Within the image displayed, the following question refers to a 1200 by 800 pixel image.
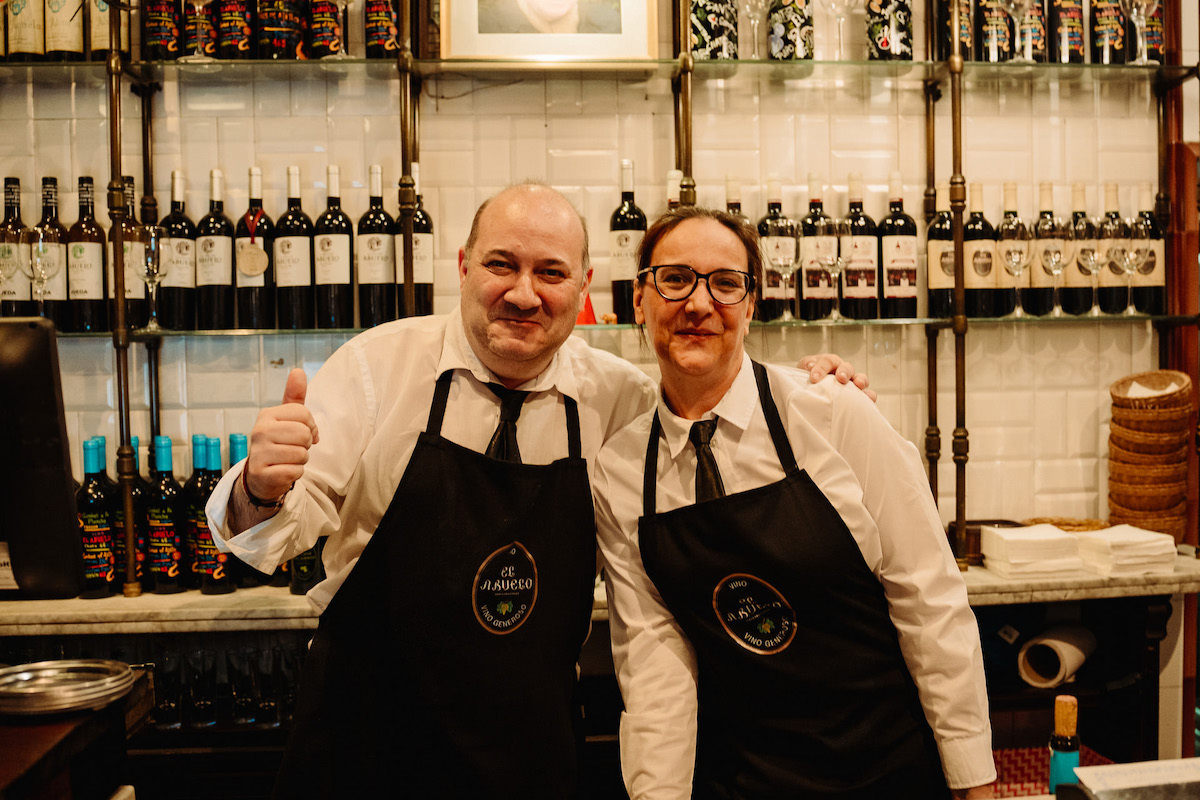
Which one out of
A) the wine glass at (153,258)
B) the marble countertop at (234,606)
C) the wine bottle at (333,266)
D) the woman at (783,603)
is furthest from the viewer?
the wine bottle at (333,266)

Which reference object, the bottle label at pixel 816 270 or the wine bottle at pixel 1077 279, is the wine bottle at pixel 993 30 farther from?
the bottle label at pixel 816 270

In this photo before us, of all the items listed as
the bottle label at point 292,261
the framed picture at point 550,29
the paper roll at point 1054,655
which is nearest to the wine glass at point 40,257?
the bottle label at point 292,261

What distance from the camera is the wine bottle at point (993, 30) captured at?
8.75 ft

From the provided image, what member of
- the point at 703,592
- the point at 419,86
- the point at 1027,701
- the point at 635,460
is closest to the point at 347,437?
the point at 635,460

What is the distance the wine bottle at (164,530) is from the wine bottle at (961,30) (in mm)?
2512

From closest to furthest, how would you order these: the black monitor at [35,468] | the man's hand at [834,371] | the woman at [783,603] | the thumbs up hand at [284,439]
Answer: the black monitor at [35,468], the thumbs up hand at [284,439], the woman at [783,603], the man's hand at [834,371]

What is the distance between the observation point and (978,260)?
263 centimetres

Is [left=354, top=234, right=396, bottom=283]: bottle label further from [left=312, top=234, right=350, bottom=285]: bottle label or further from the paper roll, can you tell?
the paper roll

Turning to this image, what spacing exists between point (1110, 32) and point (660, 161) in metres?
1.42

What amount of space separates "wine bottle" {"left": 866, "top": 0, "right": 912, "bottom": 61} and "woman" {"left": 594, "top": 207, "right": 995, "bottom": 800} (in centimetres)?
140

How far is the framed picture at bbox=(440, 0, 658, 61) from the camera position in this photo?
8.39 feet

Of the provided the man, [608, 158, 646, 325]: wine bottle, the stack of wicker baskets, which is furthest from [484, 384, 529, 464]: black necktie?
the stack of wicker baskets

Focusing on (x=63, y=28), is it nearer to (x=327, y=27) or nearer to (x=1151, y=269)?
(x=327, y=27)

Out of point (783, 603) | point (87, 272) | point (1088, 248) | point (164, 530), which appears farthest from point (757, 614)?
point (87, 272)
